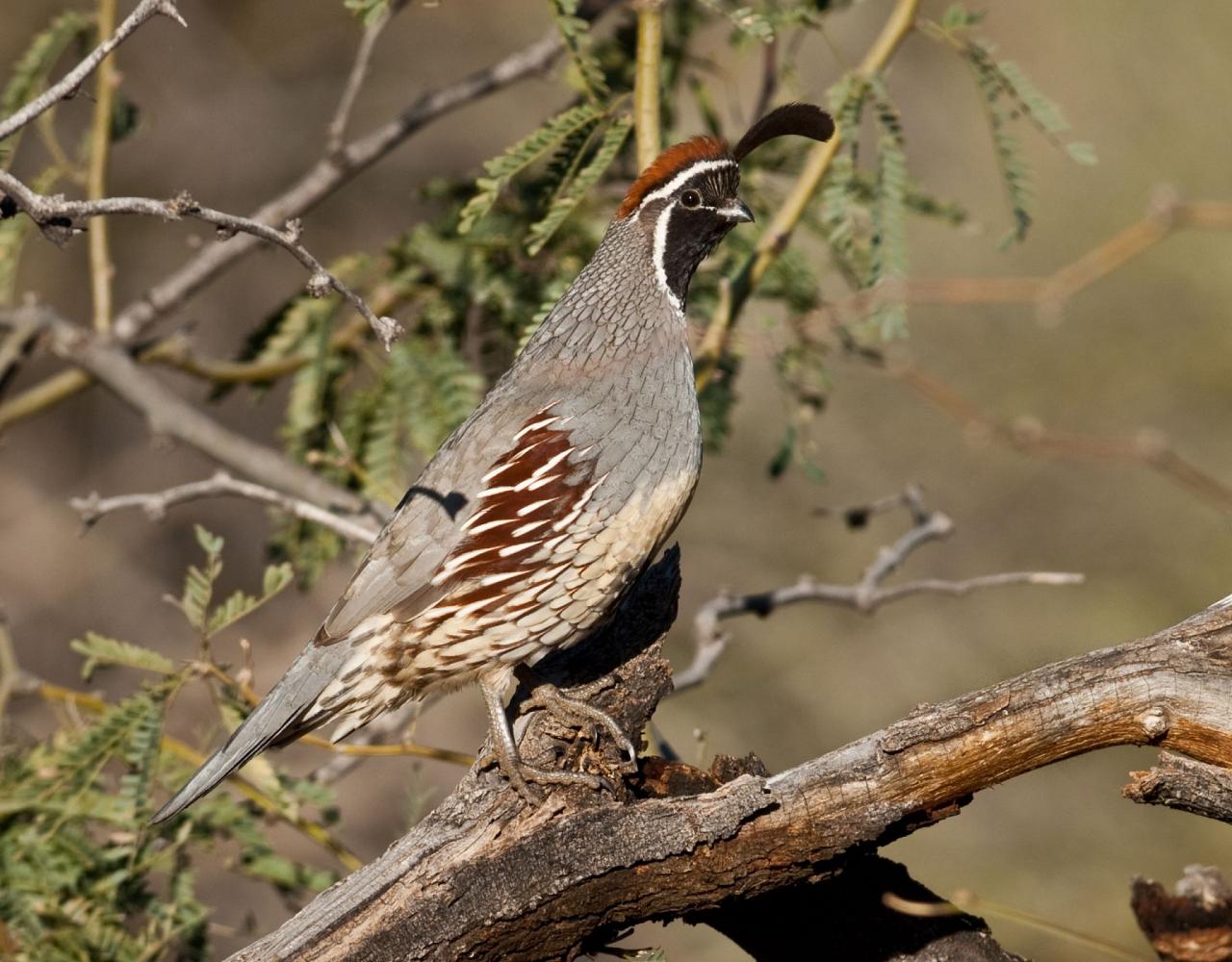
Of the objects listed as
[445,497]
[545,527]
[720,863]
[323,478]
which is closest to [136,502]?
[323,478]

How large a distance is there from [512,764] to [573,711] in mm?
251

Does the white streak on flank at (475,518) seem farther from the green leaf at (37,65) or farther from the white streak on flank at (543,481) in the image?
the green leaf at (37,65)

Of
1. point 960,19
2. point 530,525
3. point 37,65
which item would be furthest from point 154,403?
point 960,19

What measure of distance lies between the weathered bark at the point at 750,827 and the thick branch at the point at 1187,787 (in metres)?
0.04

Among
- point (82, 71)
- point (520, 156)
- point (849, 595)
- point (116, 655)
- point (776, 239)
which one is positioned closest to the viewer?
point (82, 71)

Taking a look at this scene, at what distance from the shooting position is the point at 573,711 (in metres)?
2.95

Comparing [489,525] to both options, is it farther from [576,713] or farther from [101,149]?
[101,149]

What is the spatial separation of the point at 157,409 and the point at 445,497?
1.57 meters

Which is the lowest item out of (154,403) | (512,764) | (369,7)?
(512,764)

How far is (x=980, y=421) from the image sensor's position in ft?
11.7

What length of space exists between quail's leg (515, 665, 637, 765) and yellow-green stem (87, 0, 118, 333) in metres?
2.01

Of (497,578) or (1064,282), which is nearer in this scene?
(497,578)

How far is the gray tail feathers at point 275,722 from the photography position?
2.91m

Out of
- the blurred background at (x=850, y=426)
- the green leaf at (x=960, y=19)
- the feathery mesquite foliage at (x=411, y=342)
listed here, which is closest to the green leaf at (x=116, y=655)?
the feathery mesquite foliage at (x=411, y=342)
